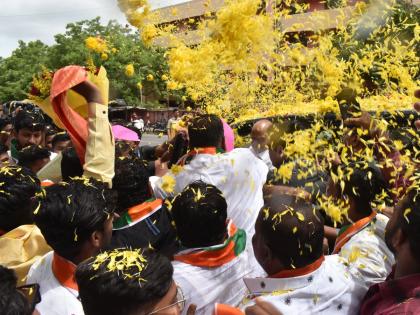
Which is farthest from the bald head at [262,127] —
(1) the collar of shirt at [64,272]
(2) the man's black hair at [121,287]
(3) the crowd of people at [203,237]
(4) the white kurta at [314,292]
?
(2) the man's black hair at [121,287]

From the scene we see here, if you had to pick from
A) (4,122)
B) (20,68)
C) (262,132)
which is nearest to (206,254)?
(262,132)

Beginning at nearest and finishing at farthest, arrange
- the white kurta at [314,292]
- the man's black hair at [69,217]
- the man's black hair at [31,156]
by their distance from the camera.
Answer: the white kurta at [314,292], the man's black hair at [69,217], the man's black hair at [31,156]

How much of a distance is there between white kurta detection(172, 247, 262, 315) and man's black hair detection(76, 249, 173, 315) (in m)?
0.48

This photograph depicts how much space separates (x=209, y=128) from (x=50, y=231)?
1421mm

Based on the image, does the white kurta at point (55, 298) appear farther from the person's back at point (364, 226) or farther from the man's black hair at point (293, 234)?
the person's back at point (364, 226)

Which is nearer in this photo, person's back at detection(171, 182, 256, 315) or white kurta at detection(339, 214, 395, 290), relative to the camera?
white kurta at detection(339, 214, 395, 290)

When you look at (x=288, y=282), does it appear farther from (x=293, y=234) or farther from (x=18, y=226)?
(x=18, y=226)

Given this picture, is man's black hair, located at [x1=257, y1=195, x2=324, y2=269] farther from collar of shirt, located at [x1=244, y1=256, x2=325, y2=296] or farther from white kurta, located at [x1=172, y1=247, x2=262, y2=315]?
white kurta, located at [x1=172, y1=247, x2=262, y2=315]

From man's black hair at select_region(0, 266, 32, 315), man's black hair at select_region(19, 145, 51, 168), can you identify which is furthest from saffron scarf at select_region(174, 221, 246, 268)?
man's black hair at select_region(19, 145, 51, 168)

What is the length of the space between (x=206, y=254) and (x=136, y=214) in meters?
0.64

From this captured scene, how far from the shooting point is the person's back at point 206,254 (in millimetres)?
2145

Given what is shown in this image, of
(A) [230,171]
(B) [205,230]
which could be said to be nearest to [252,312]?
(B) [205,230]

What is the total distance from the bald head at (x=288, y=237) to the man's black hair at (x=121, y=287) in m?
0.49

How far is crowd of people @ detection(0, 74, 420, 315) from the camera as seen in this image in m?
1.65
